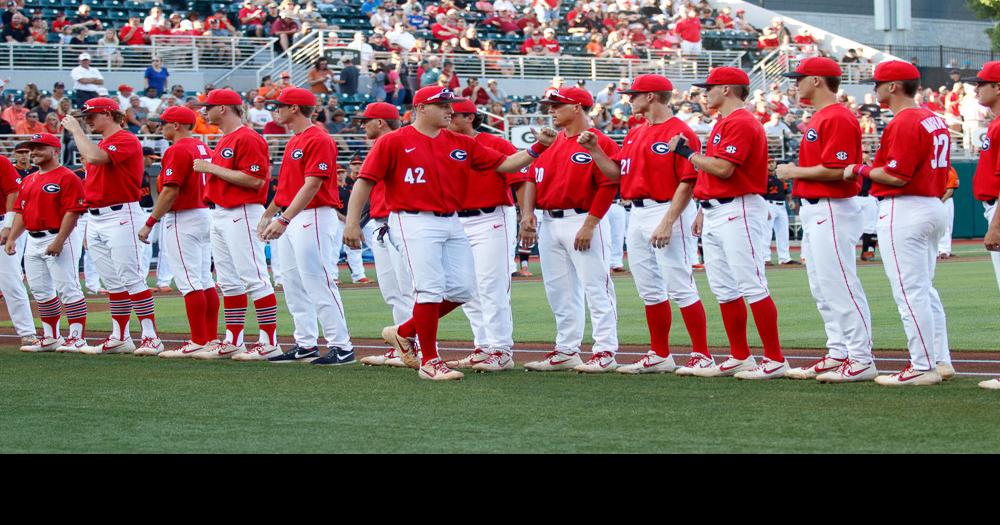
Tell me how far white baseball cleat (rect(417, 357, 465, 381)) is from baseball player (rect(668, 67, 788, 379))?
1.74 metres

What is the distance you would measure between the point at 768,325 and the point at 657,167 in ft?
4.54

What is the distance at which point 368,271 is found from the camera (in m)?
24.4

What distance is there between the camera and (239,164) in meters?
10.8

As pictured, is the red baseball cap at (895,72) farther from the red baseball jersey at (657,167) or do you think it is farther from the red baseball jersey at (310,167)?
the red baseball jersey at (310,167)

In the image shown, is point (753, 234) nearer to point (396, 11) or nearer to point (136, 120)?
point (136, 120)

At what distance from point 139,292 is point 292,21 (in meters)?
18.7

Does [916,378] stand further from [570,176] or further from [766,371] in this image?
[570,176]

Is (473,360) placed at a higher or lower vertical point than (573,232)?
lower

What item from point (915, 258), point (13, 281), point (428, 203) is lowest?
point (13, 281)

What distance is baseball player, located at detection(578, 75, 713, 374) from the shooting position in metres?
9.25

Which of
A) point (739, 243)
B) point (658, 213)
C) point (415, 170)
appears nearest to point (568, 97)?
point (658, 213)

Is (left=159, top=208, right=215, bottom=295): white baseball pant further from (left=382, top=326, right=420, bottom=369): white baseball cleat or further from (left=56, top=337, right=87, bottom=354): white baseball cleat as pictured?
(left=382, top=326, right=420, bottom=369): white baseball cleat

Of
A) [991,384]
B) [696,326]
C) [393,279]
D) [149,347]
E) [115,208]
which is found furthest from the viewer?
→ [149,347]

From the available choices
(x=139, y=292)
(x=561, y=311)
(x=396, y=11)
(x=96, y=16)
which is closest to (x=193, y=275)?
(x=139, y=292)
